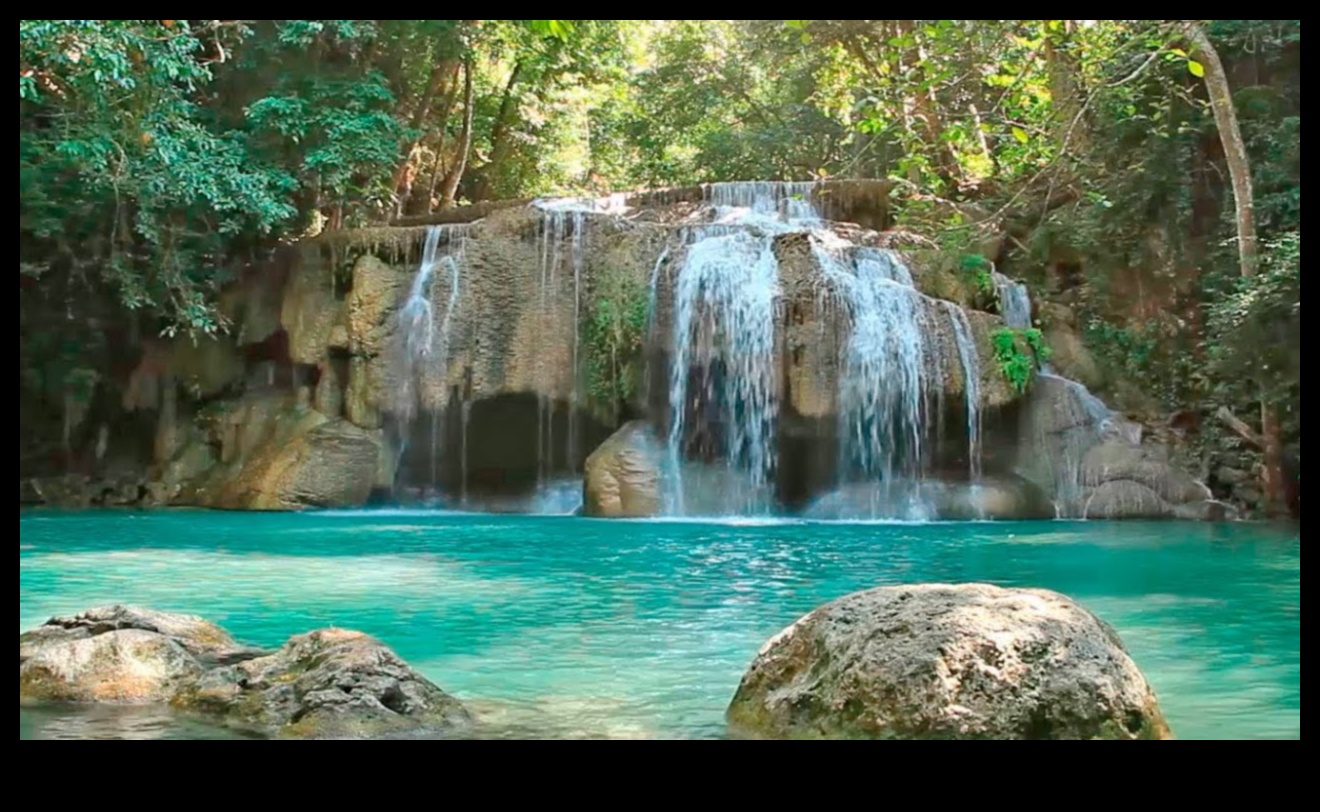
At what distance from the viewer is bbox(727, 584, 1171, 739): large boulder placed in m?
4.20

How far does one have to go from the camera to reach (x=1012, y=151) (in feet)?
38.8

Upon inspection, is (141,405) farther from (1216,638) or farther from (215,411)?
(1216,638)

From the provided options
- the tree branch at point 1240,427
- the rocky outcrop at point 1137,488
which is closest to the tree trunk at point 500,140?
the rocky outcrop at point 1137,488

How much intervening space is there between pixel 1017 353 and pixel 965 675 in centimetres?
1197

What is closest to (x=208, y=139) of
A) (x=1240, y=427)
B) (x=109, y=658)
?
(x=109, y=658)

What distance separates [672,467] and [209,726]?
36.8 feet

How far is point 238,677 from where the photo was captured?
202 inches

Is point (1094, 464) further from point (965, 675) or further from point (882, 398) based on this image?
point (965, 675)

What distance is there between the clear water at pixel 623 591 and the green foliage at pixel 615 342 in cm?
239

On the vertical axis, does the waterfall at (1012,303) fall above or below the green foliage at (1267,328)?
above

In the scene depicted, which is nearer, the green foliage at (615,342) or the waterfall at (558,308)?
the green foliage at (615,342)

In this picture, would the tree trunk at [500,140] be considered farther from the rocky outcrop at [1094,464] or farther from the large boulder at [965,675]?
the large boulder at [965,675]

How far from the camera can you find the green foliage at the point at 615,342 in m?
17.0
